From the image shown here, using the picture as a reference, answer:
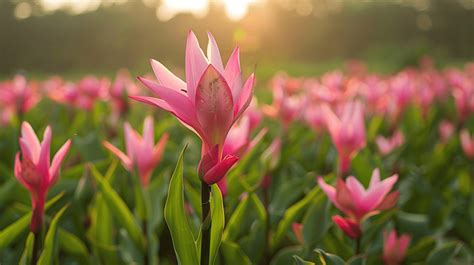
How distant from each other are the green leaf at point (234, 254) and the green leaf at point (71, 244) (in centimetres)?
47

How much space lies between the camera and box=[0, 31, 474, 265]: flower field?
97 cm

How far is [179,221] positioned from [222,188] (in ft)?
1.50

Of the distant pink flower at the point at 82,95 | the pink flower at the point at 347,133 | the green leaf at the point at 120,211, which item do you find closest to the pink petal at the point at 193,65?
the green leaf at the point at 120,211

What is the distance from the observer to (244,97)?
96 centimetres

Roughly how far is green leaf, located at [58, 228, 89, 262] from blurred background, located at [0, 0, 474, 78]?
18.2 metres

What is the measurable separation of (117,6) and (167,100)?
26352 mm

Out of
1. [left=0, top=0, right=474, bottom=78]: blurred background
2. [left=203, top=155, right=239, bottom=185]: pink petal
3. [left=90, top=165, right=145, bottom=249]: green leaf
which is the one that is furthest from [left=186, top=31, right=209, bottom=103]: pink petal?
[left=0, top=0, right=474, bottom=78]: blurred background

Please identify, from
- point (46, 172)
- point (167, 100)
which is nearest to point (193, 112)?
point (167, 100)

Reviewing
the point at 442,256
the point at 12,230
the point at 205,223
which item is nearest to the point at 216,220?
the point at 205,223

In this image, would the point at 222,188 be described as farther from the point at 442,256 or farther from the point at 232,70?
the point at 442,256

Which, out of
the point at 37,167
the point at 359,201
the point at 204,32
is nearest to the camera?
the point at 37,167

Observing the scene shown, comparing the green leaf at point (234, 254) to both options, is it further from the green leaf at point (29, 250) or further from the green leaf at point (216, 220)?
the green leaf at point (29, 250)

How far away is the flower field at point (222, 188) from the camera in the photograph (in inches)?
38.2

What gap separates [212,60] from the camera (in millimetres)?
979
